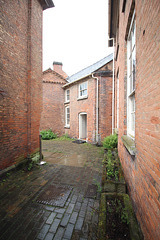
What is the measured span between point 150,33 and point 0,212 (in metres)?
3.92

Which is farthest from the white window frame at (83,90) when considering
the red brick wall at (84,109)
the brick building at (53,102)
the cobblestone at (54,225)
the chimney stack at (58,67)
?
the cobblestone at (54,225)

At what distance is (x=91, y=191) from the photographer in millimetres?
3074

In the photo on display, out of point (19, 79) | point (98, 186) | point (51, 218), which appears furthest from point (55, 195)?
point (19, 79)

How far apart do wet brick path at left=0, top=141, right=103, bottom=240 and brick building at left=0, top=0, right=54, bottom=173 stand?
1076mm

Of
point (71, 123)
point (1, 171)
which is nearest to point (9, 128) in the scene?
point (1, 171)

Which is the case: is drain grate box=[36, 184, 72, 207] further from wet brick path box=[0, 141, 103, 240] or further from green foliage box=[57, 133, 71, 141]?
green foliage box=[57, 133, 71, 141]

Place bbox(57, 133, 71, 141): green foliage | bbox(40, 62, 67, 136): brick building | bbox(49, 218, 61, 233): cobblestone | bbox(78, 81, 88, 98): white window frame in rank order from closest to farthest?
bbox(49, 218, 61, 233): cobblestone → bbox(78, 81, 88, 98): white window frame → bbox(57, 133, 71, 141): green foliage → bbox(40, 62, 67, 136): brick building

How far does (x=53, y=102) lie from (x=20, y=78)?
8.46 metres

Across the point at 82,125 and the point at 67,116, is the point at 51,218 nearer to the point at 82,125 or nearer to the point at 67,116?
the point at 82,125

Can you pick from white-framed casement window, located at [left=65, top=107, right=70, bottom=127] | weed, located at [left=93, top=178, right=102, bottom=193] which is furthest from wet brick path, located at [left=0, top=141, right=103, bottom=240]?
white-framed casement window, located at [left=65, top=107, right=70, bottom=127]

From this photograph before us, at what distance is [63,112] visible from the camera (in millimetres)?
13398

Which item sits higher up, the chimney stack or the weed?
the chimney stack

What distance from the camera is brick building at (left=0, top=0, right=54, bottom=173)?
3875 mm

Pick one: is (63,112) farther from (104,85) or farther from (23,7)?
(23,7)
